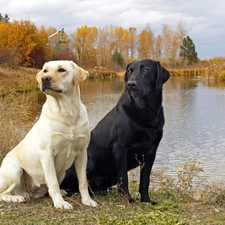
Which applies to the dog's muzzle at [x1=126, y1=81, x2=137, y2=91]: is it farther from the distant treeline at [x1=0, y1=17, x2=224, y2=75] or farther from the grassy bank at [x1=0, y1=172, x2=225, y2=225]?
the distant treeline at [x1=0, y1=17, x2=224, y2=75]

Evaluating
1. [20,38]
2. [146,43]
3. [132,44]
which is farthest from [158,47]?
[20,38]

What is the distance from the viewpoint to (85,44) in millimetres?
85250

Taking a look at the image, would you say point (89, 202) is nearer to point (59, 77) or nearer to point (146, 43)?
point (59, 77)

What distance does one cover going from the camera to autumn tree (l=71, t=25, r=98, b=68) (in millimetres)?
82375

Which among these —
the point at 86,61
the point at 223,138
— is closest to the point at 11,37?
the point at 86,61

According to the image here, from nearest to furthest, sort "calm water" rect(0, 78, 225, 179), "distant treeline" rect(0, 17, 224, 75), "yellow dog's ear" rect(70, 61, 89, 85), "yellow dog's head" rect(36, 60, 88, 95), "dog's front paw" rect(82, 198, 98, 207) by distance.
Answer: "yellow dog's head" rect(36, 60, 88, 95) → "yellow dog's ear" rect(70, 61, 89, 85) → "dog's front paw" rect(82, 198, 98, 207) → "calm water" rect(0, 78, 225, 179) → "distant treeline" rect(0, 17, 224, 75)

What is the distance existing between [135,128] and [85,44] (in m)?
81.8

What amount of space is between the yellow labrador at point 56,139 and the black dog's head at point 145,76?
2.00 ft

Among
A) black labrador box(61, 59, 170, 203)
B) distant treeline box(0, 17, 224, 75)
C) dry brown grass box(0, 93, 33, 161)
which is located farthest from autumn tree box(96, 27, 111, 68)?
black labrador box(61, 59, 170, 203)

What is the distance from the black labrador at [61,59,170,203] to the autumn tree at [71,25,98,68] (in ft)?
247

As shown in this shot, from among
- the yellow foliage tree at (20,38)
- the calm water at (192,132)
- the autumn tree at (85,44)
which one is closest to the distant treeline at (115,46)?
the autumn tree at (85,44)

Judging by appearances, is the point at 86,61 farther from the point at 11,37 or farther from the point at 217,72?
the point at 217,72

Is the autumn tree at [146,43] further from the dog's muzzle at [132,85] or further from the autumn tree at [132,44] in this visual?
the dog's muzzle at [132,85]

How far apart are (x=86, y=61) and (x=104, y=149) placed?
78.0 meters
